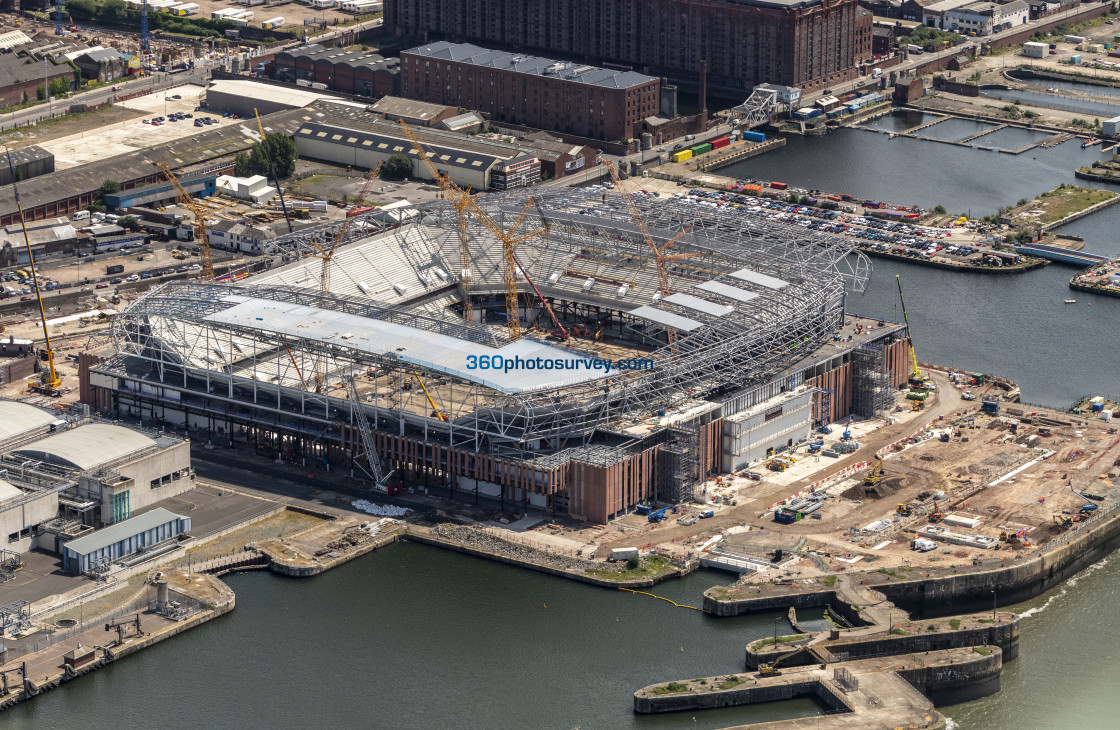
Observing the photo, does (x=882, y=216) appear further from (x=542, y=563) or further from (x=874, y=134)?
(x=542, y=563)

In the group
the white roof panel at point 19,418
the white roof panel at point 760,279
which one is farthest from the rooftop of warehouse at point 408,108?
the white roof panel at point 19,418

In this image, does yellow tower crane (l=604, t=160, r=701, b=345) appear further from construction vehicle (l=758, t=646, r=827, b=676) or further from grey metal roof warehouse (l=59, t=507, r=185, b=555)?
construction vehicle (l=758, t=646, r=827, b=676)

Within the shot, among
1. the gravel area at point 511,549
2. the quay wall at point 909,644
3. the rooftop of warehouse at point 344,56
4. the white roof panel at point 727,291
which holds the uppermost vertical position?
the rooftop of warehouse at point 344,56

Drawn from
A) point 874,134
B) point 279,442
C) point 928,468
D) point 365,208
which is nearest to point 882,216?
point 874,134

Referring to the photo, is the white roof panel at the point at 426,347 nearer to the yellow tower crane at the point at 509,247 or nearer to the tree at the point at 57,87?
the yellow tower crane at the point at 509,247

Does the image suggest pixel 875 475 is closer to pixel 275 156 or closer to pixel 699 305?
pixel 699 305

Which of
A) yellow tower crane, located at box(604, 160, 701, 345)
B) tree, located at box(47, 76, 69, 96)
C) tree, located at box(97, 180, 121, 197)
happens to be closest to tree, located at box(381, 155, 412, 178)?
tree, located at box(97, 180, 121, 197)

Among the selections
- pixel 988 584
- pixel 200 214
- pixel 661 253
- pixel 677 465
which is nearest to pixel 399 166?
pixel 200 214

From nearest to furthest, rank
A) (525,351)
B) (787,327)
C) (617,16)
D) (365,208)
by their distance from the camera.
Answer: (525,351) → (787,327) → (365,208) → (617,16)
